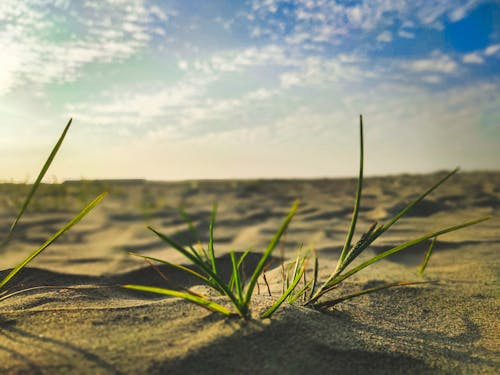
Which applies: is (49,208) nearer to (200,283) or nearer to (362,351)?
(200,283)

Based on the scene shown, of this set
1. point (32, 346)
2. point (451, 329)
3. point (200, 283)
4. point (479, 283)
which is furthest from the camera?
point (200, 283)

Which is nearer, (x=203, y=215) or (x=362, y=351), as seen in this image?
(x=362, y=351)

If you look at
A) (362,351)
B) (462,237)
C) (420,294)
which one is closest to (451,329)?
(420,294)

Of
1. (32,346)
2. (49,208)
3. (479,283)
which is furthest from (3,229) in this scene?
(479,283)

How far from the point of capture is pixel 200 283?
1.78 metres

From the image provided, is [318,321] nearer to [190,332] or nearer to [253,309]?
[253,309]

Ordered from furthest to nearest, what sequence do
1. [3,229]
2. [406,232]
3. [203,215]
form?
[203,215], [3,229], [406,232]

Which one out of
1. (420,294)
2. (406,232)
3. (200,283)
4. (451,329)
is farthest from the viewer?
(406,232)

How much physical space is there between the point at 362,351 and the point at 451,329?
1.44 ft

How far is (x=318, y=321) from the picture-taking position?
1013 mm

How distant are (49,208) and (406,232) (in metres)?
3.84

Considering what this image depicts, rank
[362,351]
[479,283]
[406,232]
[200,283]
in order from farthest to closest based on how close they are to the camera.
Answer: [406,232], [200,283], [479,283], [362,351]

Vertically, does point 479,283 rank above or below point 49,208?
below

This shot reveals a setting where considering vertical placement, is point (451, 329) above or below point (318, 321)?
below
